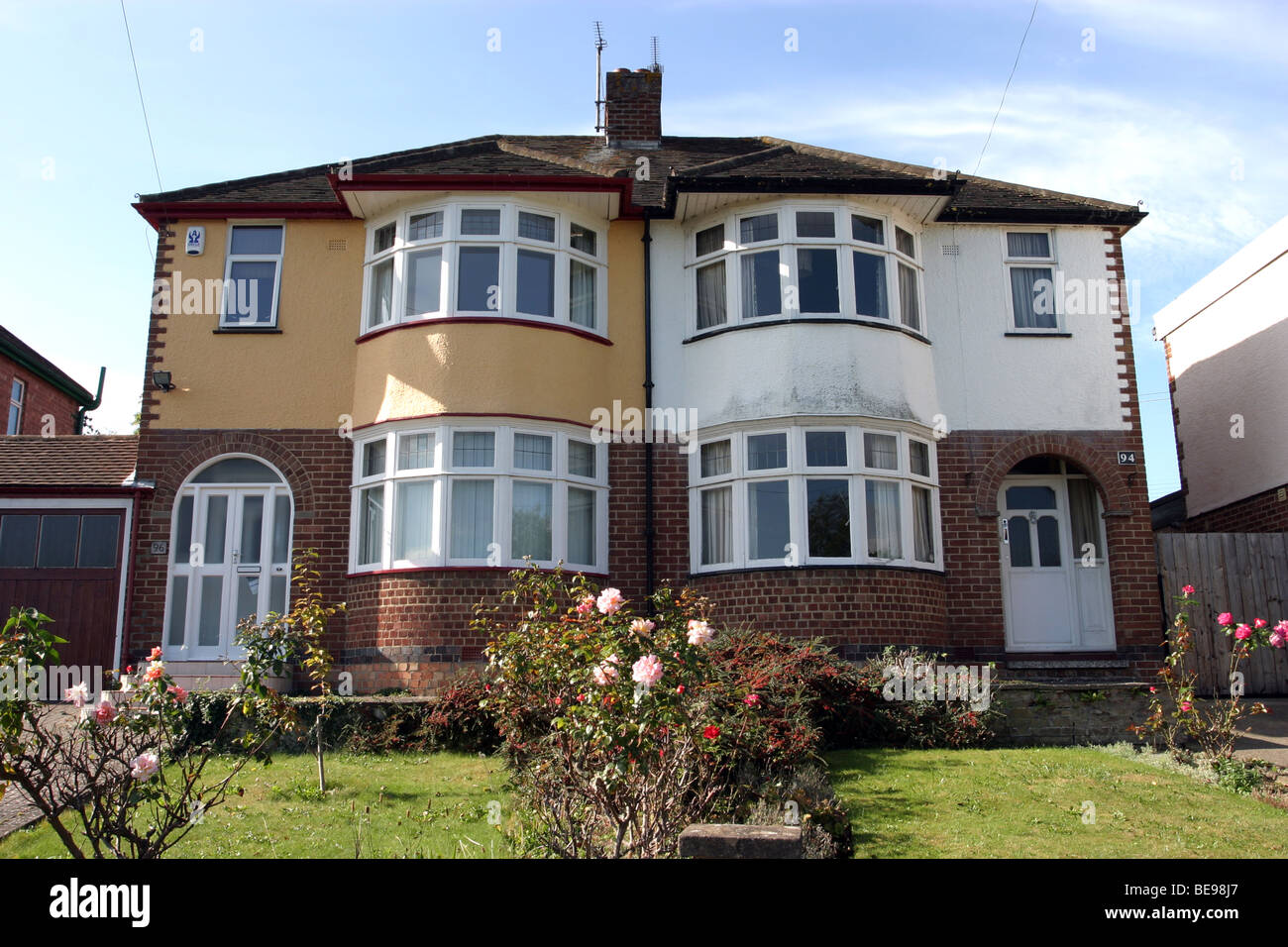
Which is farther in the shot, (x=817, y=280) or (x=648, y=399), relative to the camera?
(x=648, y=399)

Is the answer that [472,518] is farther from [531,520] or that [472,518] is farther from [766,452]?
[766,452]

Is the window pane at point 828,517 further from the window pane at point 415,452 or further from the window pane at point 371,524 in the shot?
the window pane at point 371,524

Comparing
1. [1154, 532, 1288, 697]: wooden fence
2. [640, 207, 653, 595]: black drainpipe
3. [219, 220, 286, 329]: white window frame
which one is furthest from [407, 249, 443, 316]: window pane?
[1154, 532, 1288, 697]: wooden fence

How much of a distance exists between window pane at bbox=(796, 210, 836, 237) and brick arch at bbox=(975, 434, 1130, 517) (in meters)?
3.71

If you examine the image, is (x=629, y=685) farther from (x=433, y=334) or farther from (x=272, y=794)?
(x=433, y=334)

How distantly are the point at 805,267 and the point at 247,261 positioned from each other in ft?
24.8

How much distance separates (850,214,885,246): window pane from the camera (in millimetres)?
14391

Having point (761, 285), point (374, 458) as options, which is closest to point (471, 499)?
point (374, 458)

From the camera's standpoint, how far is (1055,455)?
14.6 m

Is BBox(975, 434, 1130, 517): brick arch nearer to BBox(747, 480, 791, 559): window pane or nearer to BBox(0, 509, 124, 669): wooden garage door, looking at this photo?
BBox(747, 480, 791, 559): window pane

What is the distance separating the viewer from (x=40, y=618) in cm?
580

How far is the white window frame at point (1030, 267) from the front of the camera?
1491 centimetres

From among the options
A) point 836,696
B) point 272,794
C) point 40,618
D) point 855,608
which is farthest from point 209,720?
point 855,608

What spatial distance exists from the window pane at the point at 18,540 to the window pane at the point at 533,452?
650 centimetres
